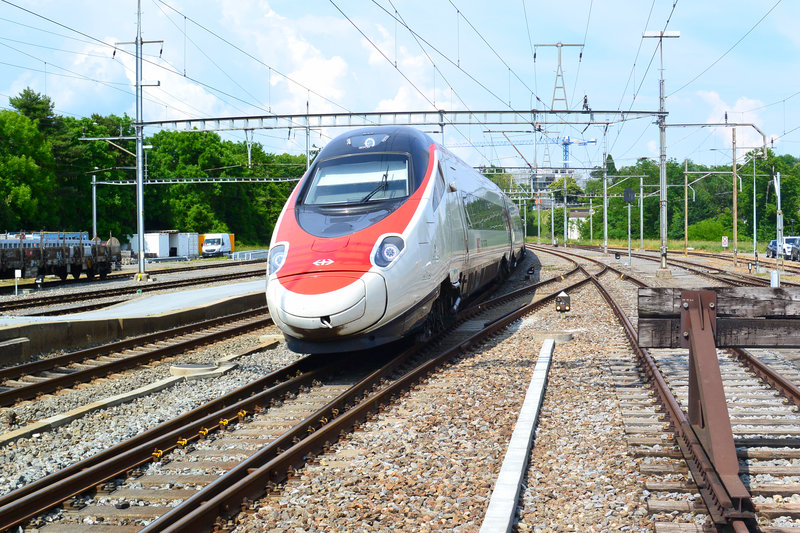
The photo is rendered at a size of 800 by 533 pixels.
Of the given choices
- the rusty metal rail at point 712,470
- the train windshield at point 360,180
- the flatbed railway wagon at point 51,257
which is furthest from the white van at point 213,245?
the rusty metal rail at point 712,470

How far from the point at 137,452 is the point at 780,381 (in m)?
6.08

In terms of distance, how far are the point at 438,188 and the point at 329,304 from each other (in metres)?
3.12

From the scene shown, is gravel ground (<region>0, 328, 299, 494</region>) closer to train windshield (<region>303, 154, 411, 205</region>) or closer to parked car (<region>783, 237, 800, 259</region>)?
train windshield (<region>303, 154, 411, 205</region>)

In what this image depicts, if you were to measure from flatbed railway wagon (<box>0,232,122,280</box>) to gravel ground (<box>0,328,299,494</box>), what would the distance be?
16.6 meters

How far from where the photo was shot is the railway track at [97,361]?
8.55 metres

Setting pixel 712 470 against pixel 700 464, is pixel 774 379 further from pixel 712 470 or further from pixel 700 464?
pixel 712 470

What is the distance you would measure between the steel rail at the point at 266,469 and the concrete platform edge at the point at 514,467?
4.69ft

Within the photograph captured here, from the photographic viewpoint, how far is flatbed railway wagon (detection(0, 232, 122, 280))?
24594 millimetres

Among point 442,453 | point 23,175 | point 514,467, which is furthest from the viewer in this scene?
point 23,175

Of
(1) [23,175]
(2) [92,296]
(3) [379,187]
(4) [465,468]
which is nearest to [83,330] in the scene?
(3) [379,187]

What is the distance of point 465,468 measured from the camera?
540 centimetres

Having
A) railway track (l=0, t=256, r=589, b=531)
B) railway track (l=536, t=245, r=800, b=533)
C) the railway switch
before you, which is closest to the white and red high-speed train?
railway track (l=0, t=256, r=589, b=531)

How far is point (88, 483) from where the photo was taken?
5094 mm

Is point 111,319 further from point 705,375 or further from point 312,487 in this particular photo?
point 705,375
